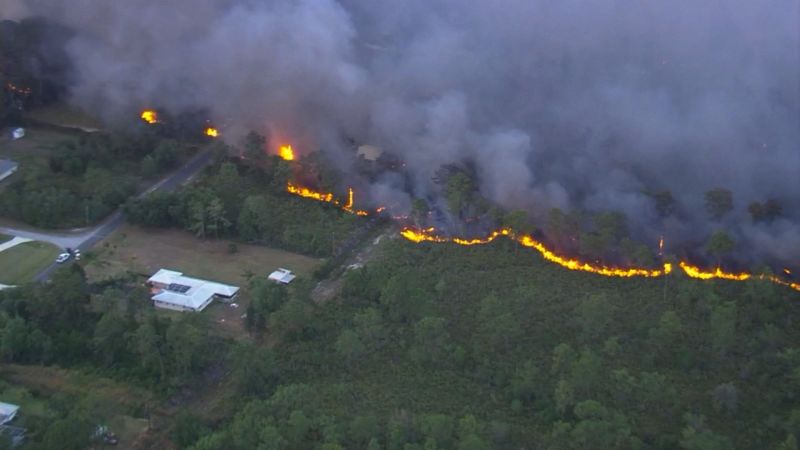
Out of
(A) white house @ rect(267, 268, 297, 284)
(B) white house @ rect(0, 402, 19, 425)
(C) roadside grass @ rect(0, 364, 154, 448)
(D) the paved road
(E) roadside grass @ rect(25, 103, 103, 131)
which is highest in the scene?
(E) roadside grass @ rect(25, 103, 103, 131)

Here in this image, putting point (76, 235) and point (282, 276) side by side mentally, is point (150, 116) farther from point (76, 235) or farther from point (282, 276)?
point (282, 276)

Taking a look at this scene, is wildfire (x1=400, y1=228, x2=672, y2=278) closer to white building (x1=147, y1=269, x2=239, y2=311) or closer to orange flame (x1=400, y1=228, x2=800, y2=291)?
orange flame (x1=400, y1=228, x2=800, y2=291)

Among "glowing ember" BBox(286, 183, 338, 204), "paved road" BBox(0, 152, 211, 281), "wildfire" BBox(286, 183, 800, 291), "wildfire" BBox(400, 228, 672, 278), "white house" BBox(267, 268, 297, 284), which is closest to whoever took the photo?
"wildfire" BBox(286, 183, 800, 291)

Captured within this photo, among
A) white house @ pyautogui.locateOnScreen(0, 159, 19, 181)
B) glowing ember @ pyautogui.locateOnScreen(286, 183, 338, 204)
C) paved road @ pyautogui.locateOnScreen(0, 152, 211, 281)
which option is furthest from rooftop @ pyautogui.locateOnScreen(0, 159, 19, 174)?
glowing ember @ pyautogui.locateOnScreen(286, 183, 338, 204)

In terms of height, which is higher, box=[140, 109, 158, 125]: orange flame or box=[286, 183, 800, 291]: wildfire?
box=[140, 109, 158, 125]: orange flame

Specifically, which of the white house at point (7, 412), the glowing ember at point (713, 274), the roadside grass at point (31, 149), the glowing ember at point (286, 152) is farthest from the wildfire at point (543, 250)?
the roadside grass at point (31, 149)

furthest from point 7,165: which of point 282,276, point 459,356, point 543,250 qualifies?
point 459,356

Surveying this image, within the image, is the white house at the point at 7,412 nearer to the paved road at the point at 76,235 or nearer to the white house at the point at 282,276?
the paved road at the point at 76,235
